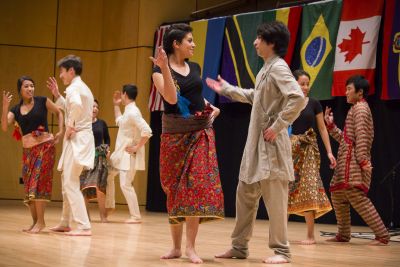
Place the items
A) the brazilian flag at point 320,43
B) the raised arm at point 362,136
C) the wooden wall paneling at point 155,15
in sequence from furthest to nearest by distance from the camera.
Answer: the wooden wall paneling at point 155,15 → the brazilian flag at point 320,43 → the raised arm at point 362,136

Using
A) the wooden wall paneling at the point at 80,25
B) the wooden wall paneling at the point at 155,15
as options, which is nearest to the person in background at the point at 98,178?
the wooden wall paneling at the point at 155,15

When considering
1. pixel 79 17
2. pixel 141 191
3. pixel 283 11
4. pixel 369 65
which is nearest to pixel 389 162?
pixel 369 65

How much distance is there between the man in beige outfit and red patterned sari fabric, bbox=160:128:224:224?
0.22 m

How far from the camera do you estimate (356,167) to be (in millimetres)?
6199

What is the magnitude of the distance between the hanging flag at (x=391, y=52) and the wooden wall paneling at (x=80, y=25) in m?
5.18

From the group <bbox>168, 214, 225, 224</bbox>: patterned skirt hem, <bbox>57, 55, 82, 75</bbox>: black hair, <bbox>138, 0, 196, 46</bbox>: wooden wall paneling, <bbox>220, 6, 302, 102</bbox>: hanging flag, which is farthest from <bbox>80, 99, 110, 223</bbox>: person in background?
<bbox>168, 214, 225, 224</bbox>: patterned skirt hem

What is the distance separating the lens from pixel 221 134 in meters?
10.3

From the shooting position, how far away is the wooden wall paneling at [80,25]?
38.1 feet

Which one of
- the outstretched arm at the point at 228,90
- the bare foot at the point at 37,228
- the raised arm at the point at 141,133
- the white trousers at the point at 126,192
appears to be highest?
the outstretched arm at the point at 228,90

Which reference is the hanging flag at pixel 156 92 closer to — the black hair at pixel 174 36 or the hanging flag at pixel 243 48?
the hanging flag at pixel 243 48

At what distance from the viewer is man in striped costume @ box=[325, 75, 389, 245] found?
20.2 ft

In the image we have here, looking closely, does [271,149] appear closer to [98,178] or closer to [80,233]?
[80,233]

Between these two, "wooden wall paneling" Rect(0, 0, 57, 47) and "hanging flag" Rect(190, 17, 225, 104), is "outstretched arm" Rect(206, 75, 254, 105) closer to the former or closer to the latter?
"hanging flag" Rect(190, 17, 225, 104)

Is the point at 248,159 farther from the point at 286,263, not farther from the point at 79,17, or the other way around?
the point at 79,17
